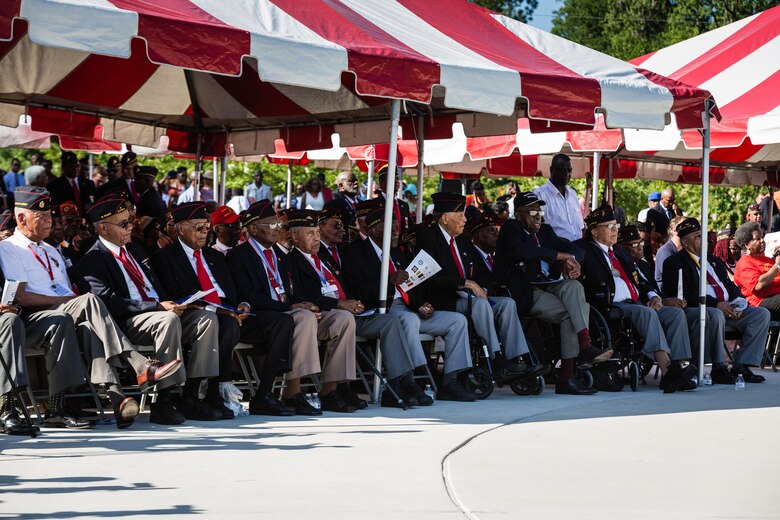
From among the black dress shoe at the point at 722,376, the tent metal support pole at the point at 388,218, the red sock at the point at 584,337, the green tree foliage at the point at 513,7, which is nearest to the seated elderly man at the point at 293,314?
the tent metal support pole at the point at 388,218

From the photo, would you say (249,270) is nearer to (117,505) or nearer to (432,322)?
(432,322)

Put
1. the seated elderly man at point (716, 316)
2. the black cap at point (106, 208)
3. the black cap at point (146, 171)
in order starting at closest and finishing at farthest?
the black cap at point (106, 208), the seated elderly man at point (716, 316), the black cap at point (146, 171)

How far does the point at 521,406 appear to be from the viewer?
377 inches

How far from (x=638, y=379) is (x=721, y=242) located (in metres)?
5.80

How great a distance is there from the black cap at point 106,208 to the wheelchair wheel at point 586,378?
4.41m

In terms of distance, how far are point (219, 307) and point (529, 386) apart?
10.0 feet

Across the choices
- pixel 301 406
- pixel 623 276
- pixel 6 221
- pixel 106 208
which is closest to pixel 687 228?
pixel 623 276

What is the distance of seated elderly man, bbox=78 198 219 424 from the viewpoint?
26.6 ft

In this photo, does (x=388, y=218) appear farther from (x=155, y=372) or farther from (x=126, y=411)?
(x=126, y=411)

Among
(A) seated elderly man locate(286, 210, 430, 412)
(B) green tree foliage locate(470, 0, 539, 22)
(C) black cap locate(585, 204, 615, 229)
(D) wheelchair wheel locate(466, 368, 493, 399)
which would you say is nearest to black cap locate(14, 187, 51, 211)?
(A) seated elderly man locate(286, 210, 430, 412)

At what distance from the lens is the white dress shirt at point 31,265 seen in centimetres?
790

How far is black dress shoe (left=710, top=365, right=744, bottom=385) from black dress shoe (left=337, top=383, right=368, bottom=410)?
13.4ft

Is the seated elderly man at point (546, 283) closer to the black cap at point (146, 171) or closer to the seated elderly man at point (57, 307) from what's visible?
the seated elderly man at point (57, 307)


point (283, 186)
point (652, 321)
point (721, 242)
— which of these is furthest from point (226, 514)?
point (283, 186)
